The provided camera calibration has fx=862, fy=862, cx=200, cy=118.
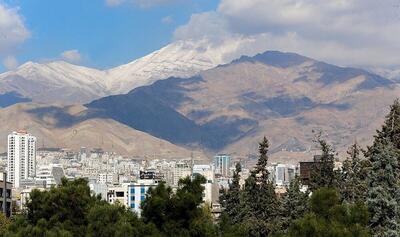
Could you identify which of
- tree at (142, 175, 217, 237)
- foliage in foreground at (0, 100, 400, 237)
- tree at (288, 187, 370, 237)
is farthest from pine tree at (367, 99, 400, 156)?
tree at (288, 187, 370, 237)

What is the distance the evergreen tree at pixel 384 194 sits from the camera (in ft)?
71.1

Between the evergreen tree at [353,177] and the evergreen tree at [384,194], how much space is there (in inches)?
158

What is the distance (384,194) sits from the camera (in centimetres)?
2234

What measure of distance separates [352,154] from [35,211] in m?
12.4

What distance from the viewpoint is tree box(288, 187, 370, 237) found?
16688 millimetres

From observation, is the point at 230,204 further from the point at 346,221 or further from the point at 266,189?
the point at 346,221

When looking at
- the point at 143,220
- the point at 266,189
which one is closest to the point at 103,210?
the point at 143,220

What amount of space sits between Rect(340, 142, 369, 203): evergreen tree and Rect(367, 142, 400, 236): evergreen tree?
13.2ft

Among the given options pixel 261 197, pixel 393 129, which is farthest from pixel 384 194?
pixel 261 197

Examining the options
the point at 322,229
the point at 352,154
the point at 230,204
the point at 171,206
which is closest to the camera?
the point at 322,229

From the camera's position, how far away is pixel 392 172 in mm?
23938

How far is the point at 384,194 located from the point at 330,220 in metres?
5.40

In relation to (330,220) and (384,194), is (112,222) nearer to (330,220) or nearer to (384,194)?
(330,220)

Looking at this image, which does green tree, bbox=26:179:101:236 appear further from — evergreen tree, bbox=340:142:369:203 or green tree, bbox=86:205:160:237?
evergreen tree, bbox=340:142:369:203
